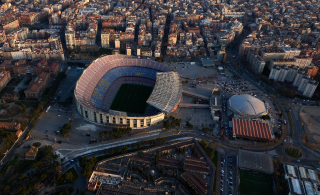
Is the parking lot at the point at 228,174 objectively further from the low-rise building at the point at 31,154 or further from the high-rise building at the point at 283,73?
the high-rise building at the point at 283,73

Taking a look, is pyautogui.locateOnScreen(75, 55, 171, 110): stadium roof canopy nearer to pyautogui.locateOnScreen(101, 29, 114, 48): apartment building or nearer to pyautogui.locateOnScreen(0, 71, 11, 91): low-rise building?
pyautogui.locateOnScreen(101, 29, 114, 48): apartment building

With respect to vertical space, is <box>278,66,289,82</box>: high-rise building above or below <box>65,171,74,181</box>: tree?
above

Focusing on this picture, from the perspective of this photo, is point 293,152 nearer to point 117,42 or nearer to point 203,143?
point 203,143

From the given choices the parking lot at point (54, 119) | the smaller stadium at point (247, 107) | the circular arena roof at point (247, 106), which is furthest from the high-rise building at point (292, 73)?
the parking lot at point (54, 119)

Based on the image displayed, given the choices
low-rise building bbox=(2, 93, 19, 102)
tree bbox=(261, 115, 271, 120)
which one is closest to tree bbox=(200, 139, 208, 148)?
tree bbox=(261, 115, 271, 120)

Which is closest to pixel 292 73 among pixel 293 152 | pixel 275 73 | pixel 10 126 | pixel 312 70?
pixel 275 73

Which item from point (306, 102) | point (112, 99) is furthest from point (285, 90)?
point (112, 99)
